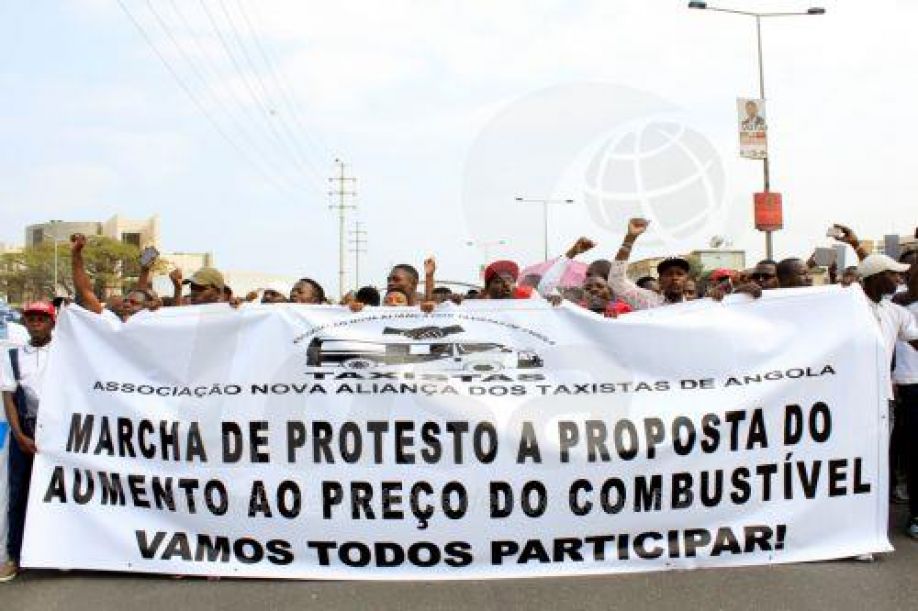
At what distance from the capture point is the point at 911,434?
5625 mm

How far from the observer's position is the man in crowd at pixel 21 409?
4957 millimetres

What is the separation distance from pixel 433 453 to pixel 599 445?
906 mm

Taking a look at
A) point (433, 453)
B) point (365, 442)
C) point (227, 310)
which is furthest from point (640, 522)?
point (227, 310)

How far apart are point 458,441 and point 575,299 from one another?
235cm

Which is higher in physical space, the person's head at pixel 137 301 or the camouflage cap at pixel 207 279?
the camouflage cap at pixel 207 279

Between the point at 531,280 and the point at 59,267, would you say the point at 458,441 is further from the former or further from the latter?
the point at 59,267

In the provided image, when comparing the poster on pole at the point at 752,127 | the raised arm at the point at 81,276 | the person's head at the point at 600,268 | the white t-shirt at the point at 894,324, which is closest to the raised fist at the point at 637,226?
the person's head at the point at 600,268

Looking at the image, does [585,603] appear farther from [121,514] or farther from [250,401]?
[121,514]

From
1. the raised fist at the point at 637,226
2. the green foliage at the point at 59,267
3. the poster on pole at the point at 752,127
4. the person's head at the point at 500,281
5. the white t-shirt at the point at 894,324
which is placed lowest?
the white t-shirt at the point at 894,324

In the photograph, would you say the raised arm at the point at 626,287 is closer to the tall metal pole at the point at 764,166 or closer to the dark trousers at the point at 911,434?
the dark trousers at the point at 911,434

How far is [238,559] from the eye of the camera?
187 inches

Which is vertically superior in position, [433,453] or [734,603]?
[433,453]

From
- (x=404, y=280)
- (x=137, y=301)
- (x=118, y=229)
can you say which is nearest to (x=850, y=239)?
(x=404, y=280)

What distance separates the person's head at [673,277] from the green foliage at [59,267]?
6530 cm
